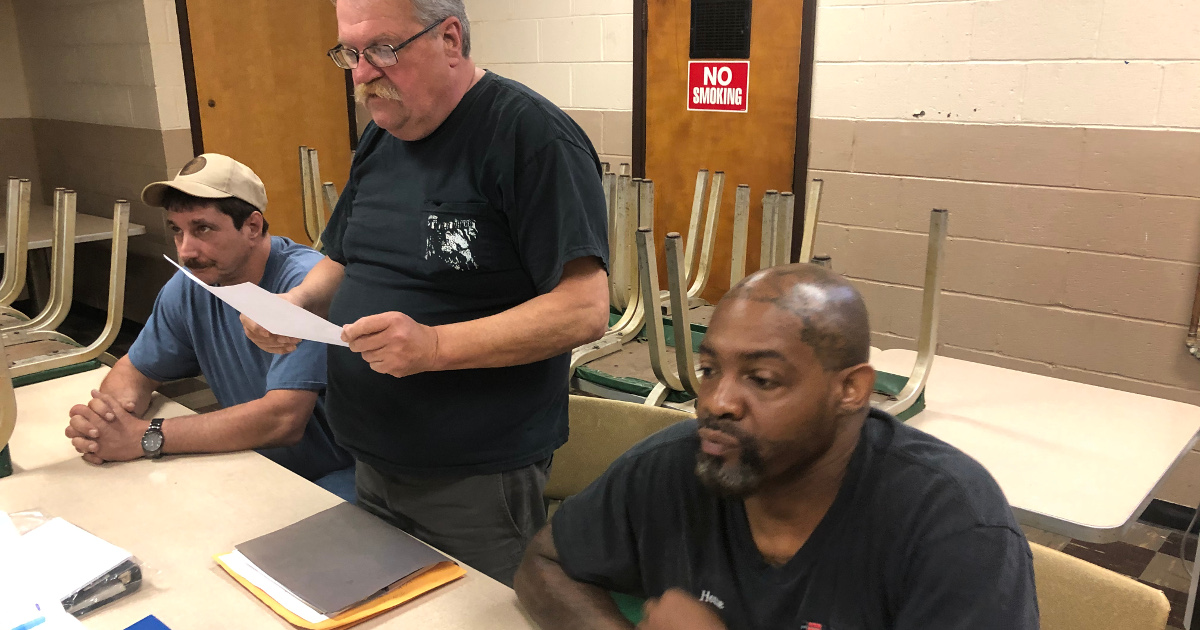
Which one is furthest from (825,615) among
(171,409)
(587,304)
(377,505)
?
(171,409)

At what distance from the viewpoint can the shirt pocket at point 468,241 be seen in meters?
1.26

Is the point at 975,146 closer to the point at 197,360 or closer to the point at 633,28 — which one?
the point at 633,28

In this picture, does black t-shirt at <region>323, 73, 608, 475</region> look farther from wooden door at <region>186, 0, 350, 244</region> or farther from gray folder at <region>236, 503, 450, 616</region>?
wooden door at <region>186, 0, 350, 244</region>

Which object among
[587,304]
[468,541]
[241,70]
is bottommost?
[468,541]

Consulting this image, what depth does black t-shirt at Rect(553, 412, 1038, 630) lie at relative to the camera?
80 cm

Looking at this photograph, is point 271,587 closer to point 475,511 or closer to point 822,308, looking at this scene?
point 475,511

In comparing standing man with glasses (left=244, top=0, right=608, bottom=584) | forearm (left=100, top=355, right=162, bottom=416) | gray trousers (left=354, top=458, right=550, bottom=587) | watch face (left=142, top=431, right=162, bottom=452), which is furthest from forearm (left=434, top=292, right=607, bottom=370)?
forearm (left=100, top=355, right=162, bottom=416)

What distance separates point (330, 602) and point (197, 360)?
1.00 m

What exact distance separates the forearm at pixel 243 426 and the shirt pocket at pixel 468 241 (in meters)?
0.44

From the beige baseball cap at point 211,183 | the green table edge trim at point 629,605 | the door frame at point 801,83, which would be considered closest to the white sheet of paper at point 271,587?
the green table edge trim at point 629,605

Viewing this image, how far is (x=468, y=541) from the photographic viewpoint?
4.43ft

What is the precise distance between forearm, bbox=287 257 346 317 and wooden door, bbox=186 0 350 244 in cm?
305

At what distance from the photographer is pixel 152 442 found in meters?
1.44

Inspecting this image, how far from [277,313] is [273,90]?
380 centimetres
